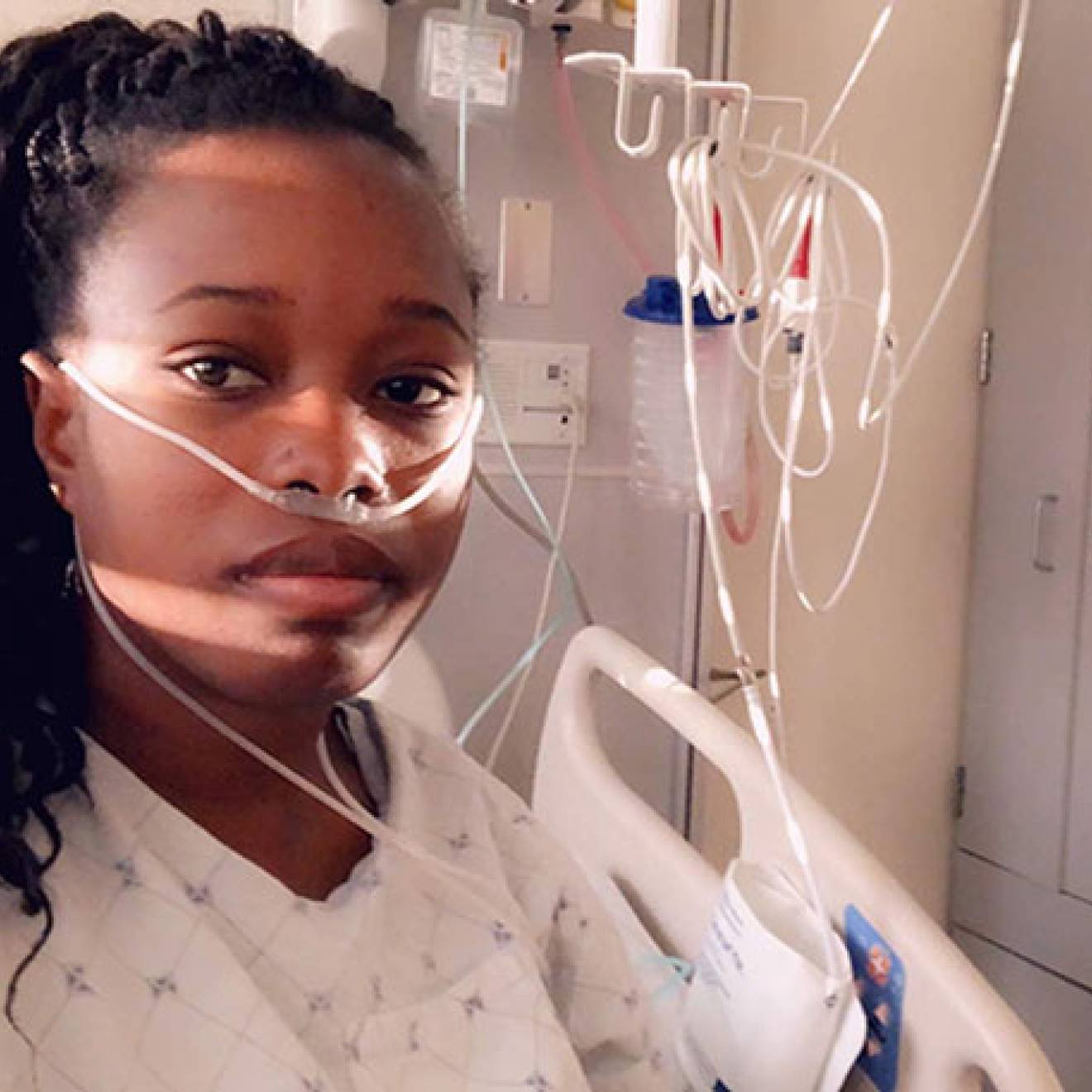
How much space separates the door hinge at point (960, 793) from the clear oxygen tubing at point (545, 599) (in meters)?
0.92

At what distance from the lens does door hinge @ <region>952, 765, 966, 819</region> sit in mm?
2207

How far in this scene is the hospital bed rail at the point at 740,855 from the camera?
88 cm

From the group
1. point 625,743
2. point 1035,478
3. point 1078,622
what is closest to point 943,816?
point 1078,622

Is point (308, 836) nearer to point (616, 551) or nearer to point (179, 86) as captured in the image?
point (179, 86)

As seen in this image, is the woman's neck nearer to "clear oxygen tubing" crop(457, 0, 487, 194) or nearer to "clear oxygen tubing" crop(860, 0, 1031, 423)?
"clear oxygen tubing" crop(860, 0, 1031, 423)

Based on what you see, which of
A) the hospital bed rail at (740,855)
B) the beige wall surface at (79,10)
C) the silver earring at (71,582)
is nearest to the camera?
the silver earring at (71,582)

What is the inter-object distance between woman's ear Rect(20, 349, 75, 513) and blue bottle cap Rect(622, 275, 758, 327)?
99cm

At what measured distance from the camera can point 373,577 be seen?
637 millimetres

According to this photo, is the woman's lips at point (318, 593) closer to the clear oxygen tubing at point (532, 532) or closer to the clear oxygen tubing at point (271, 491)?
the clear oxygen tubing at point (271, 491)

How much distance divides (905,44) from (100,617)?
176 cm

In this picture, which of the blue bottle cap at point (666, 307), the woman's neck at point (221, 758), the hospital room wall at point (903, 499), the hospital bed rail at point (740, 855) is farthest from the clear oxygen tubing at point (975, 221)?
the woman's neck at point (221, 758)

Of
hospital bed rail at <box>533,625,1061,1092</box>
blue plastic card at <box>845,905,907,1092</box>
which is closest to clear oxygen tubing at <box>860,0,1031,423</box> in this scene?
hospital bed rail at <box>533,625,1061,1092</box>

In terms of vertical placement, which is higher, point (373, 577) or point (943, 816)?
point (373, 577)

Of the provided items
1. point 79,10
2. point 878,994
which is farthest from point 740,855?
point 79,10
